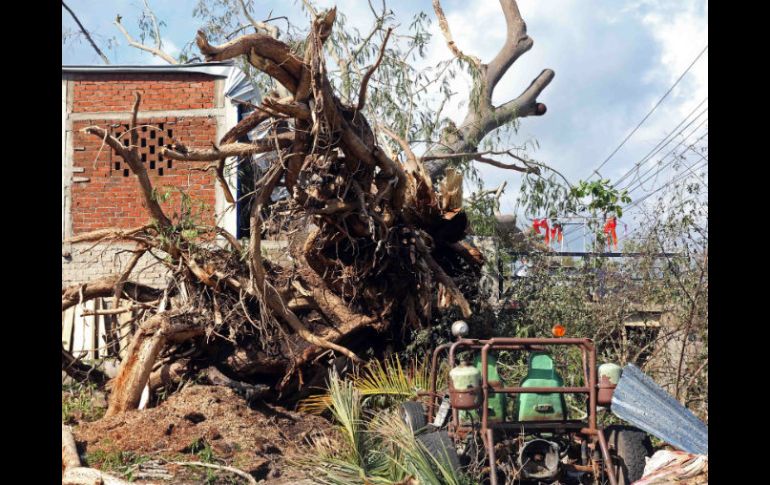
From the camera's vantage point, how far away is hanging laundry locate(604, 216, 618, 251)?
11711mm

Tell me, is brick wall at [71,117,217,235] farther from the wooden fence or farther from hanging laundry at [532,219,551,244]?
hanging laundry at [532,219,551,244]

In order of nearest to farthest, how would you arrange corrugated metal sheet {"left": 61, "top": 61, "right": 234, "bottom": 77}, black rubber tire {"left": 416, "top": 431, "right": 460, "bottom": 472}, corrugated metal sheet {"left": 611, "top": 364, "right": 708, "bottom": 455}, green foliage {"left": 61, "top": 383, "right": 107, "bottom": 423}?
black rubber tire {"left": 416, "top": 431, "right": 460, "bottom": 472}, corrugated metal sheet {"left": 611, "top": 364, "right": 708, "bottom": 455}, green foliage {"left": 61, "top": 383, "right": 107, "bottom": 423}, corrugated metal sheet {"left": 61, "top": 61, "right": 234, "bottom": 77}

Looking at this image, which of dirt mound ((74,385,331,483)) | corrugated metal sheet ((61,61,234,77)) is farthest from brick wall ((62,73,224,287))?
dirt mound ((74,385,331,483))

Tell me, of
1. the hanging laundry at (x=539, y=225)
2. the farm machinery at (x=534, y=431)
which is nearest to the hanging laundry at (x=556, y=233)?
the hanging laundry at (x=539, y=225)

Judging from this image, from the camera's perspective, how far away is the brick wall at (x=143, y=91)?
13.6m

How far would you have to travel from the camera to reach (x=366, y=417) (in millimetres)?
8664

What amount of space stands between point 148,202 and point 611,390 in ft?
17.4

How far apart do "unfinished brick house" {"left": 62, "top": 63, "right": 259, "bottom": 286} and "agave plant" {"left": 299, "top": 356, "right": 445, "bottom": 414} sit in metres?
4.39

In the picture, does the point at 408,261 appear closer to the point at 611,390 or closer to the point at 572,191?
the point at 572,191

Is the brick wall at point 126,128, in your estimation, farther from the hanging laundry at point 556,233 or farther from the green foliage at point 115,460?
the green foliage at point 115,460

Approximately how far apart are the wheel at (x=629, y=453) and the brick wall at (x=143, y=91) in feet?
30.0
